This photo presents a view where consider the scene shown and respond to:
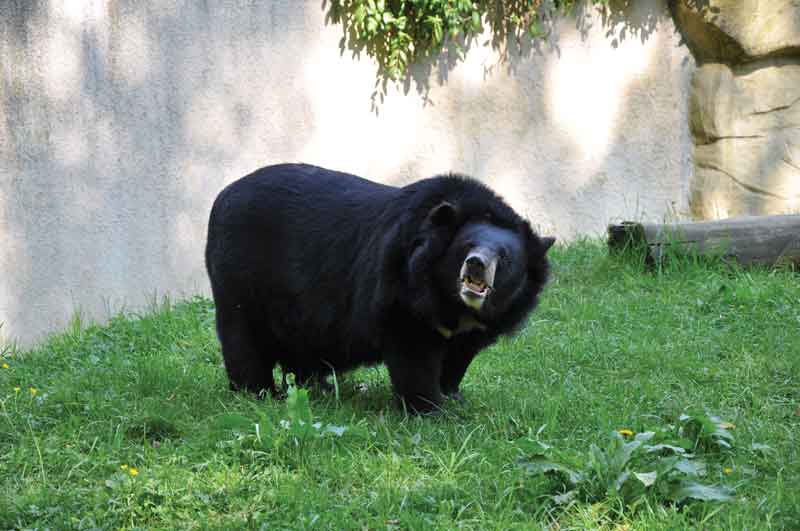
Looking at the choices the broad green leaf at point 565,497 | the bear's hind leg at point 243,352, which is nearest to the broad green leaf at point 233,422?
the bear's hind leg at point 243,352

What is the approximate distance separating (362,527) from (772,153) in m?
6.95

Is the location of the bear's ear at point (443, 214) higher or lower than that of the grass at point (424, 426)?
higher

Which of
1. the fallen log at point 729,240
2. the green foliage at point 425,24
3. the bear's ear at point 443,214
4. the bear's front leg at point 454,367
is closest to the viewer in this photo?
the bear's ear at point 443,214

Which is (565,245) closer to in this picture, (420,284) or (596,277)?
(596,277)

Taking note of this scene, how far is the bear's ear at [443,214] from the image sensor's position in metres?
4.37

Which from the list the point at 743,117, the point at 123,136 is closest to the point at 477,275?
the point at 123,136

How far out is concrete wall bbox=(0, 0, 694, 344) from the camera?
8.66 meters

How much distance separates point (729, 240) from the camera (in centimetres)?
707

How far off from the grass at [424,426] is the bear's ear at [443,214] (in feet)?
2.71

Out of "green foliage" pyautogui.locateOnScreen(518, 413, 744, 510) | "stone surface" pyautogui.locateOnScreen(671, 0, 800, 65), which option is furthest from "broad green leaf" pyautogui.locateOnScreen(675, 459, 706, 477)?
"stone surface" pyautogui.locateOnScreen(671, 0, 800, 65)

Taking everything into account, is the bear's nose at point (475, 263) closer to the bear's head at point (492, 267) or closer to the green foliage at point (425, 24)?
the bear's head at point (492, 267)

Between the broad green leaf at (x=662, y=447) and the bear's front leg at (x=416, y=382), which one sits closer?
the broad green leaf at (x=662, y=447)

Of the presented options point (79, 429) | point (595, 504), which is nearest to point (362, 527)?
point (595, 504)

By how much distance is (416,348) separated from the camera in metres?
4.46
